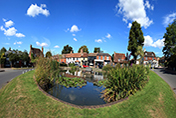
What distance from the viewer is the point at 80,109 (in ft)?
21.7

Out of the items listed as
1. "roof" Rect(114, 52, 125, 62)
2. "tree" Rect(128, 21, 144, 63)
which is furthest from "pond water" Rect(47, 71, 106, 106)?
"roof" Rect(114, 52, 125, 62)

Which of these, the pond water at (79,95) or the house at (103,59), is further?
the house at (103,59)

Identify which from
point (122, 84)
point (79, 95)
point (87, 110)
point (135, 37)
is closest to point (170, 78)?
point (122, 84)

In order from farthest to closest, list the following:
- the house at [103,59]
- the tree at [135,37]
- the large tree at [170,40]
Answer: the house at [103,59], the tree at [135,37], the large tree at [170,40]

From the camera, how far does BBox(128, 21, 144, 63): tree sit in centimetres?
3900

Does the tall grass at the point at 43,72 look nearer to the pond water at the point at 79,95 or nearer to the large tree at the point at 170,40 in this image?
the pond water at the point at 79,95

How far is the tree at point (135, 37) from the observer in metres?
39.0

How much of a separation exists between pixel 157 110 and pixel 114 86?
3.47 meters

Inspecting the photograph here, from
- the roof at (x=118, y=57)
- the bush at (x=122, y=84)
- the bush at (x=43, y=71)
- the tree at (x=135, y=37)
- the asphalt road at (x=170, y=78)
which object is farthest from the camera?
the roof at (x=118, y=57)

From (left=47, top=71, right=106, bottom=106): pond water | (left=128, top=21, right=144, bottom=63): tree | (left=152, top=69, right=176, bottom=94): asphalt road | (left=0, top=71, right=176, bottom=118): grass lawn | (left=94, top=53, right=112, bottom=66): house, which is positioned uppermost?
(left=128, top=21, right=144, bottom=63): tree

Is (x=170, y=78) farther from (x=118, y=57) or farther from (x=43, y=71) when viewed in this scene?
(x=118, y=57)

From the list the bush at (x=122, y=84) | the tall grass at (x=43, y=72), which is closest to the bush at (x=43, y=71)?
the tall grass at (x=43, y=72)

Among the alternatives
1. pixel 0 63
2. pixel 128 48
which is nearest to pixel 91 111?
pixel 128 48

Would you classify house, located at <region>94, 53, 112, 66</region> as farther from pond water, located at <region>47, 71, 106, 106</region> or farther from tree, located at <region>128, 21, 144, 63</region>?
pond water, located at <region>47, 71, 106, 106</region>
